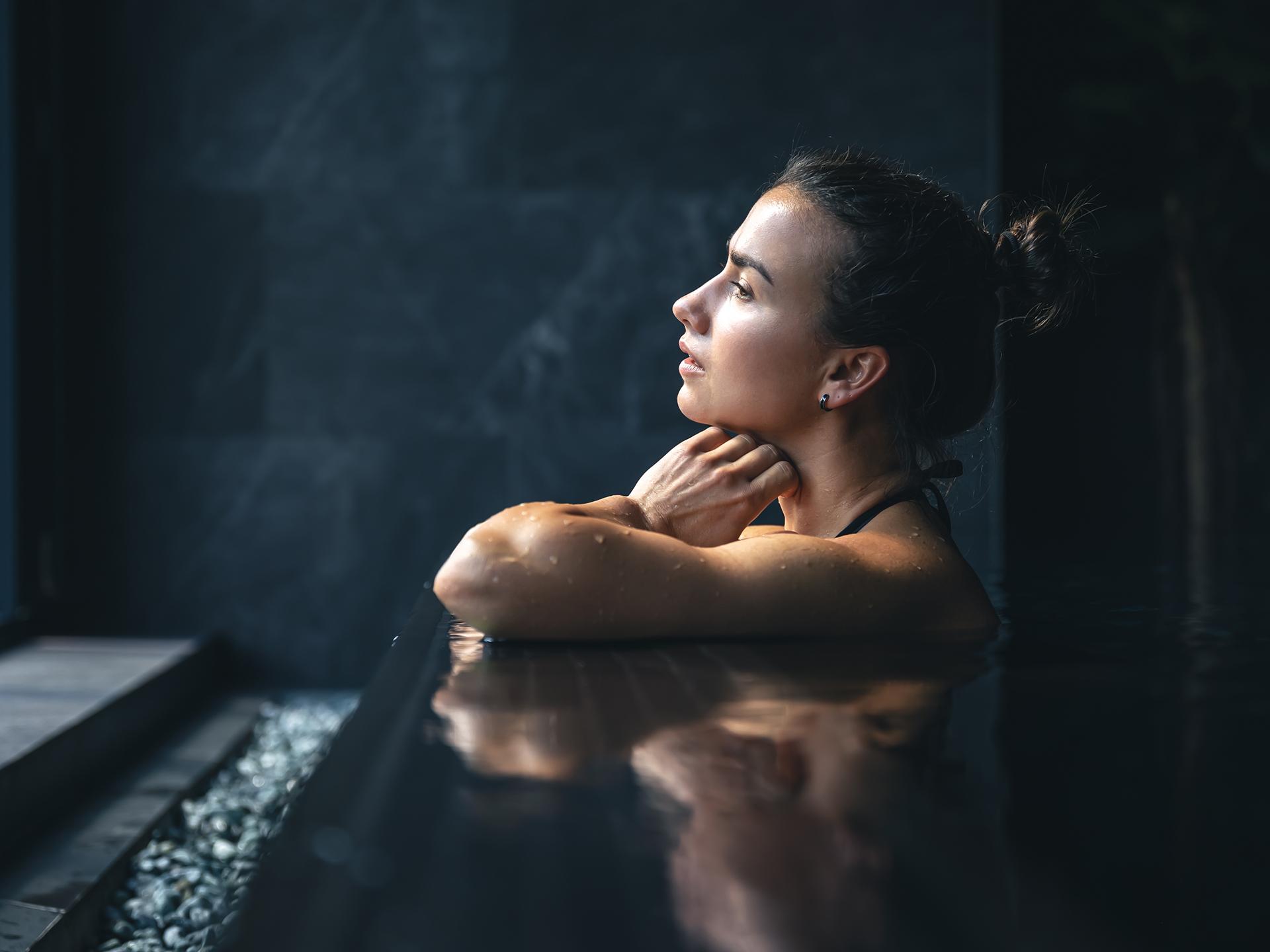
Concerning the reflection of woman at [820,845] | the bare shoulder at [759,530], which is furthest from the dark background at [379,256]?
the reflection of woman at [820,845]

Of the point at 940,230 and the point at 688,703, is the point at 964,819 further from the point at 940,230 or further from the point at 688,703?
the point at 940,230

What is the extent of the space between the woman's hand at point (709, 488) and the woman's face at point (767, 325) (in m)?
0.04

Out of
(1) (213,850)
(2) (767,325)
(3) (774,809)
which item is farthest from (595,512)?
(1) (213,850)

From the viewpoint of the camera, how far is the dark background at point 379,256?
335cm

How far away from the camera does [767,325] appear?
1226 mm

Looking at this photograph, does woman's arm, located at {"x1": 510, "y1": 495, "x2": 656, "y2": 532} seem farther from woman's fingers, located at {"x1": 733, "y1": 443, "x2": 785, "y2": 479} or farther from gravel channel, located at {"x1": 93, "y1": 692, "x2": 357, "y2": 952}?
gravel channel, located at {"x1": 93, "y1": 692, "x2": 357, "y2": 952}

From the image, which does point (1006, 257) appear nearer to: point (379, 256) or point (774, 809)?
point (774, 809)

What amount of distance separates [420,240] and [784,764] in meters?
2.97

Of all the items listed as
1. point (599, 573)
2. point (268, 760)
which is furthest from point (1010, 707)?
point (268, 760)

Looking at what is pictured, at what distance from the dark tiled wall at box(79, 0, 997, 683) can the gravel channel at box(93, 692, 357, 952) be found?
64 cm

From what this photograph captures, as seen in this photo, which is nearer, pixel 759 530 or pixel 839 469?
pixel 839 469

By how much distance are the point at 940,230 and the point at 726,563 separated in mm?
480

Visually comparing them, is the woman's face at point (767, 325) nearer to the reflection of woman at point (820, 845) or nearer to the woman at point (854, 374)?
the woman at point (854, 374)

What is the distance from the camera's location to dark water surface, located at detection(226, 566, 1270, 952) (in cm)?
47
